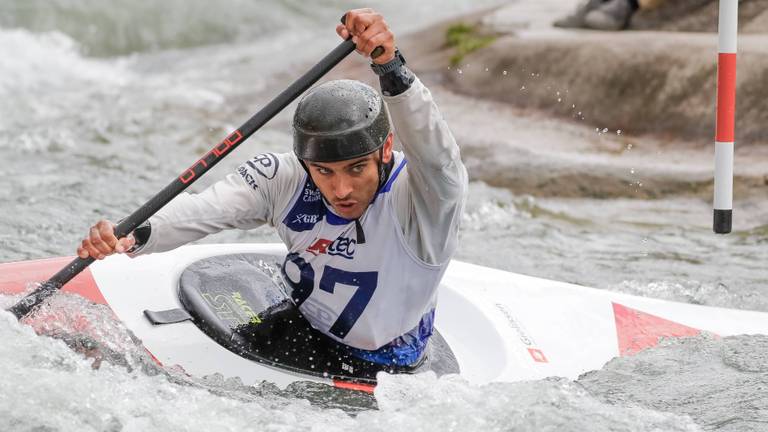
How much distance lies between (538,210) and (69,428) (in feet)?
16.5

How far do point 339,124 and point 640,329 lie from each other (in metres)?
1.83

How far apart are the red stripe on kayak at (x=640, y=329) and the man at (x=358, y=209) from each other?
3.27 ft

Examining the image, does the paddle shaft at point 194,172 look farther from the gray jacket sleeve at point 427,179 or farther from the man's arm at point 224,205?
the gray jacket sleeve at point 427,179

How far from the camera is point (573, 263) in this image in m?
6.43

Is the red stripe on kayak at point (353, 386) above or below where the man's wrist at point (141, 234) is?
below

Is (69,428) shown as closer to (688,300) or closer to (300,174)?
(300,174)

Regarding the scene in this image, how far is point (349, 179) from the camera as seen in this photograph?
3.03 meters

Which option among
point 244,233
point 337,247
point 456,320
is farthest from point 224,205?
point 244,233

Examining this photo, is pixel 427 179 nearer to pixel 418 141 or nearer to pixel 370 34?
pixel 418 141

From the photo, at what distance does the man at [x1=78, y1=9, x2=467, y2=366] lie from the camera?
2875mm

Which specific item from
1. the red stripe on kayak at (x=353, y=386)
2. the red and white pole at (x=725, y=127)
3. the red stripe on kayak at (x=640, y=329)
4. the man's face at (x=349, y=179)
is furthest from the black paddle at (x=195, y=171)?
the red stripe on kayak at (x=640, y=329)

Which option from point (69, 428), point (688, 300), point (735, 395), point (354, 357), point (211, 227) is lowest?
point (688, 300)

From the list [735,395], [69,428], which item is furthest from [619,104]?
[69,428]

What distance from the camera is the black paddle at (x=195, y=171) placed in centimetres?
308
